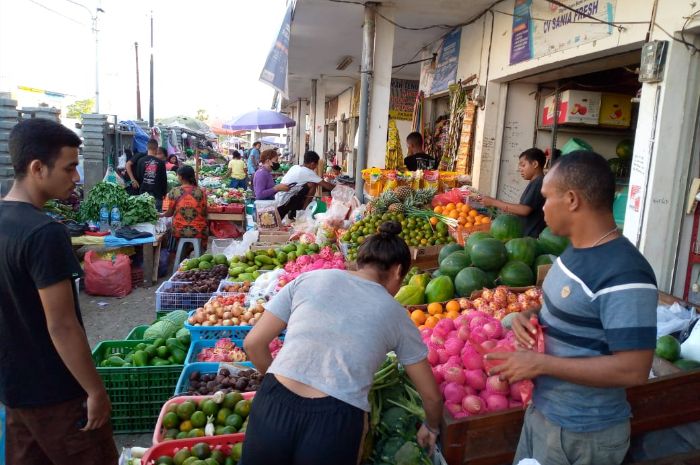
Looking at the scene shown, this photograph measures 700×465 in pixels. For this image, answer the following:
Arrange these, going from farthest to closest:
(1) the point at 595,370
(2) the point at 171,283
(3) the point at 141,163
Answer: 1. (3) the point at 141,163
2. (2) the point at 171,283
3. (1) the point at 595,370

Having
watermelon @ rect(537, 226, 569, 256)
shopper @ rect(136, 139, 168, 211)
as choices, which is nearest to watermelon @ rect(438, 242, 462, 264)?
watermelon @ rect(537, 226, 569, 256)

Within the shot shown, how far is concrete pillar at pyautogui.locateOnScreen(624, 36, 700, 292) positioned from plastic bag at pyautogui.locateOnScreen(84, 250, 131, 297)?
646cm

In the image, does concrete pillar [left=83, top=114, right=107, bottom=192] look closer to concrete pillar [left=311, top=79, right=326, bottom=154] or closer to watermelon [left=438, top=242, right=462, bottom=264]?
concrete pillar [left=311, top=79, right=326, bottom=154]

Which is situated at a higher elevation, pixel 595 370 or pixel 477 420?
pixel 595 370

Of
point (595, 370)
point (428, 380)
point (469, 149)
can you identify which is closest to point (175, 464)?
point (428, 380)

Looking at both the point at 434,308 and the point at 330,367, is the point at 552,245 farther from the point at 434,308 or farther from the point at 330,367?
the point at 330,367

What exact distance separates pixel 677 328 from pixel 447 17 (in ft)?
20.5

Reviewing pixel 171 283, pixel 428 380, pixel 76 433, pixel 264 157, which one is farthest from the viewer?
pixel 264 157

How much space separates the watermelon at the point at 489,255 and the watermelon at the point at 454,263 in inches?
4.2

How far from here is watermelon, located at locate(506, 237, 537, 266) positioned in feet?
13.2

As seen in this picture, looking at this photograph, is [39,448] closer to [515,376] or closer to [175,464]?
[175,464]

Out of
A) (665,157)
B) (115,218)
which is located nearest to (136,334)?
(115,218)

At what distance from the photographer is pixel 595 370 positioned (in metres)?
1.57

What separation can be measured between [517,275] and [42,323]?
10.3 ft
